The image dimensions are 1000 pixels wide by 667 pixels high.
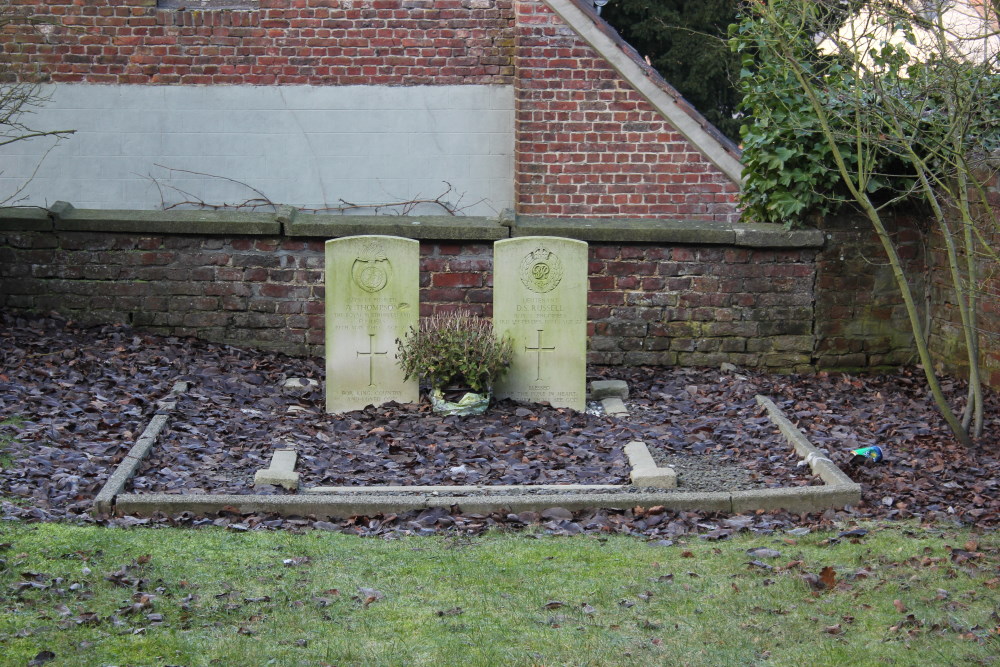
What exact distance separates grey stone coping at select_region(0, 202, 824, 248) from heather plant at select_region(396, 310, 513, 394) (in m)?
1.23

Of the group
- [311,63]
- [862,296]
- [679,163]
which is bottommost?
[862,296]

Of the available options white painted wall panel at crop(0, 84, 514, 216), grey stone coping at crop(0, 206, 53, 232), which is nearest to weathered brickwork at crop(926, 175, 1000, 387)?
white painted wall panel at crop(0, 84, 514, 216)

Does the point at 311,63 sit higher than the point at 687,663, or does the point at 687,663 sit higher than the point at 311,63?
the point at 311,63

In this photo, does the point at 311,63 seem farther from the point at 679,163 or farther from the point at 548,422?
the point at 548,422

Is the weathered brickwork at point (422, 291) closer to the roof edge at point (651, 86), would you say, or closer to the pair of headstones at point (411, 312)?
the pair of headstones at point (411, 312)

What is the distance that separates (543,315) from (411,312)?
37.1 inches

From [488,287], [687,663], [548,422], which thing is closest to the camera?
[687,663]

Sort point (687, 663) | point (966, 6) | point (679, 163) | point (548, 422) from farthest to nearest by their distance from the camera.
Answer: point (679, 163)
point (548, 422)
point (966, 6)
point (687, 663)

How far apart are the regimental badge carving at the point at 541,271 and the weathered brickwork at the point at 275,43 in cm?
468

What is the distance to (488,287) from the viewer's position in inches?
370

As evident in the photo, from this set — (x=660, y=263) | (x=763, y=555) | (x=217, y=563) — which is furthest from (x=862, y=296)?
(x=217, y=563)

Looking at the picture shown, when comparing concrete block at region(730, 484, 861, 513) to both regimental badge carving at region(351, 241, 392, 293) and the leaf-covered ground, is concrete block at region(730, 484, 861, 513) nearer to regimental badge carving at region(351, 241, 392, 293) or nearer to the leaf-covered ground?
the leaf-covered ground

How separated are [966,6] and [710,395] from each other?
3.34 meters

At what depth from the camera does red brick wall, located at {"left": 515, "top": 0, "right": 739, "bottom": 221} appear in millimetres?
11938
